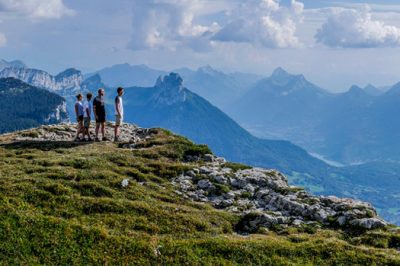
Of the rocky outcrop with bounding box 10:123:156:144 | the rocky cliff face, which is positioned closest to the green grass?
the rocky cliff face

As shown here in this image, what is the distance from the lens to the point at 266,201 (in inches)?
1229

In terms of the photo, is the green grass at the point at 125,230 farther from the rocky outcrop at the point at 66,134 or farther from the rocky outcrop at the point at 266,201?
the rocky outcrop at the point at 66,134

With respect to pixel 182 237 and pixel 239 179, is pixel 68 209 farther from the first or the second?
pixel 239 179

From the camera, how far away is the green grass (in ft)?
65.7

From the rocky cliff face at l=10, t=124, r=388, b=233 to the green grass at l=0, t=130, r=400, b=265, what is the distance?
994 millimetres

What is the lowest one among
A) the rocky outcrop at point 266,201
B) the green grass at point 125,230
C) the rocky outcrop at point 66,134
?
the green grass at point 125,230

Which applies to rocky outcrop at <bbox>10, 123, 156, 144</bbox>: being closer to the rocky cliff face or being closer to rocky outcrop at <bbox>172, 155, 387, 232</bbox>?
the rocky cliff face

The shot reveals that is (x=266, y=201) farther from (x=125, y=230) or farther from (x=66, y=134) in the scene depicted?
(x=66, y=134)

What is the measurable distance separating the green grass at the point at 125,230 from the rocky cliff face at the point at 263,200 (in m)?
0.99

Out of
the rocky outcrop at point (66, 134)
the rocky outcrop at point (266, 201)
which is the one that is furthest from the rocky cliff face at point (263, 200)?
the rocky outcrop at point (66, 134)

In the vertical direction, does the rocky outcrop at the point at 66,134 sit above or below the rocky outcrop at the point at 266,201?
above

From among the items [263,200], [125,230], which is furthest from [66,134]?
[125,230]

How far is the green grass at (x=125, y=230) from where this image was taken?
2003 centimetres

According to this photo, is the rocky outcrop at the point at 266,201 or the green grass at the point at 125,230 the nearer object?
the green grass at the point at 125,230
